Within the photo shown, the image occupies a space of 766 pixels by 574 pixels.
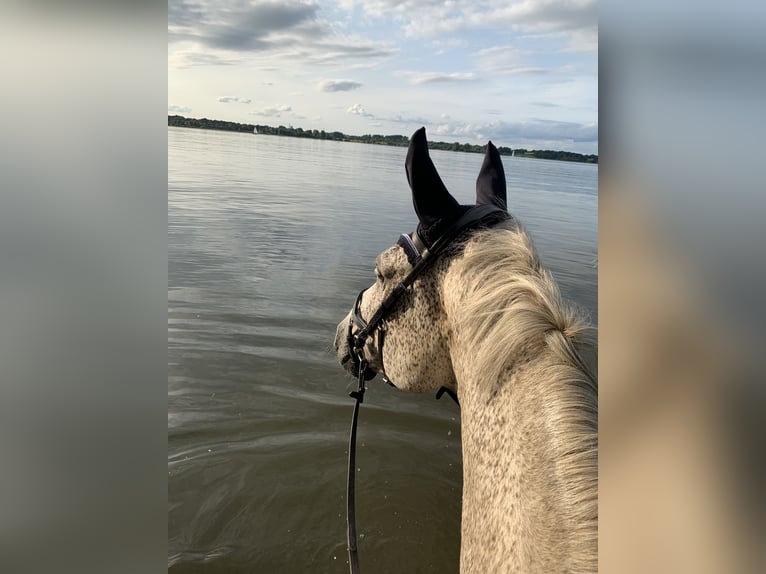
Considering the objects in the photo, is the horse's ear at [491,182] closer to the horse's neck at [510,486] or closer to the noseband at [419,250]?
the noseband at [419,250]

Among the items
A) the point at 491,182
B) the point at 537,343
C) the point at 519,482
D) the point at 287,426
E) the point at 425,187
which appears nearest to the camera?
the point at 519,482

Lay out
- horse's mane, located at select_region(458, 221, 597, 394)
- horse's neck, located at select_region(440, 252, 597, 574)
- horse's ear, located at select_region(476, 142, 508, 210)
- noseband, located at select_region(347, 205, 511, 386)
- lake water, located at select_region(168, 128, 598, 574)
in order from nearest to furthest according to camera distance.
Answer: horse's neck, located at select_region(440, 252, 597, 574) < horse's mane, located at select_region(458, 221, 597, 394) < noseband, located at select_region(347, 205, 511, 386) < horse's ear, located at select_region(476, 142, 508, 210) < lake water, located at select_region(168, 128, 598, 574)

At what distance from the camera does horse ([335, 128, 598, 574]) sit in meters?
1.29

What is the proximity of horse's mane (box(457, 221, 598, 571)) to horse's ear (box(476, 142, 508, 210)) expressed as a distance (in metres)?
0.62

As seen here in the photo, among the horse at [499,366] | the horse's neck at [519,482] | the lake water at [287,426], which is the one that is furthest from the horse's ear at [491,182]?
the horse's neck at [519,482]

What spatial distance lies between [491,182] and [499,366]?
1.42 metres

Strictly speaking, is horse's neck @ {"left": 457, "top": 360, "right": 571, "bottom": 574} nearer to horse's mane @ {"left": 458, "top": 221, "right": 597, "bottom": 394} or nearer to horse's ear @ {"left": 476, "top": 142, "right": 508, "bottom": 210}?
horse's mane @ {"left": 458, "top": 221, "right": 597, "bottom": 394}

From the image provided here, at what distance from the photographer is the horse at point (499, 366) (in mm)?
1293

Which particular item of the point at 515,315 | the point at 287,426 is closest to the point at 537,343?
the point at 515,315

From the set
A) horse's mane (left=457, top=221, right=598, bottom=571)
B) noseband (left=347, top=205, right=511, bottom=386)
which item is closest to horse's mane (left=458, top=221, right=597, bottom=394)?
horse's mane (left=457, top=221, right=598, bottom=571)

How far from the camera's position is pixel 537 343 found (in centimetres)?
155

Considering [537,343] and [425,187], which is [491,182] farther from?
[537,343]

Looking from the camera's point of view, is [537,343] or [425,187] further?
[425,187]
